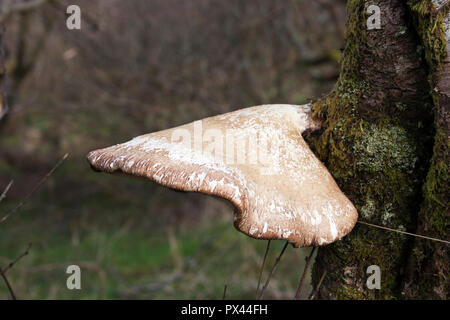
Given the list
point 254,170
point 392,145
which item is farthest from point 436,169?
point 254,170

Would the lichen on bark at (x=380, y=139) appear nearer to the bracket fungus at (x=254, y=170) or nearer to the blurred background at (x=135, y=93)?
the bracket fungus at (x=254, y=170)

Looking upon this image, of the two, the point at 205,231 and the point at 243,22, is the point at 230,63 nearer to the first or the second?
the point at 243,22

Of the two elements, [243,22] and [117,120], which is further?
[117,120]

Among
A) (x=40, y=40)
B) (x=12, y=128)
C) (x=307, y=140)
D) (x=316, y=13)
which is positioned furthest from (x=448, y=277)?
(x=12, y=128)
